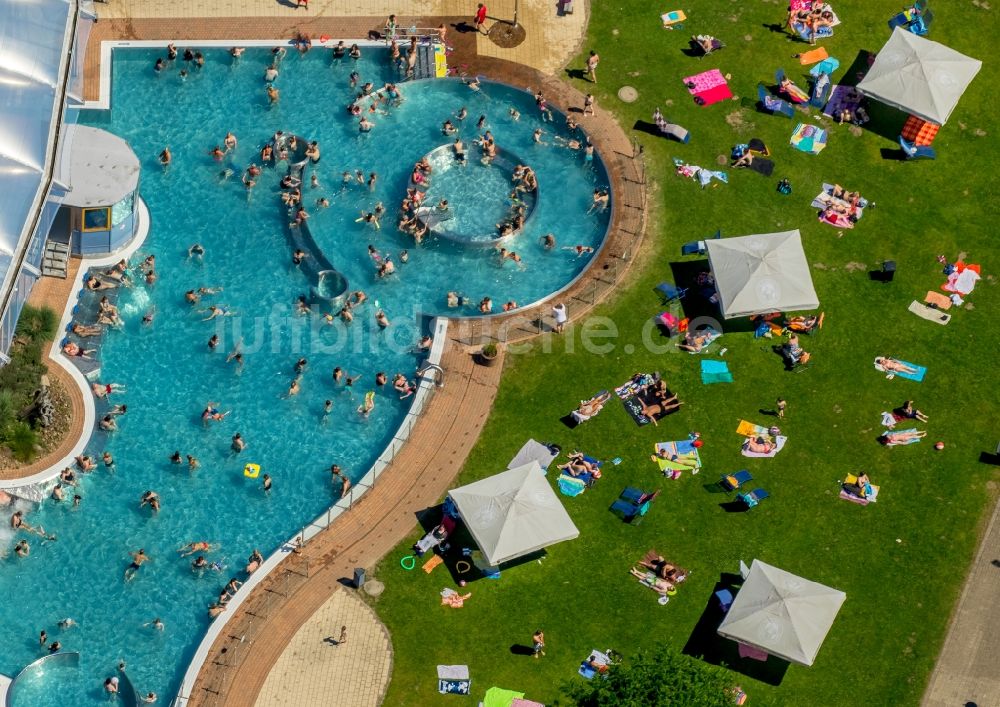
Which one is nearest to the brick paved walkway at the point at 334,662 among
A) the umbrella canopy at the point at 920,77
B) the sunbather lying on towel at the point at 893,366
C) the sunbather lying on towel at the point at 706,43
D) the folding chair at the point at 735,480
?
the folding chair at the point at 735,480

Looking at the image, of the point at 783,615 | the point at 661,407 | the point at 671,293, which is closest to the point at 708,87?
the point at 671,293

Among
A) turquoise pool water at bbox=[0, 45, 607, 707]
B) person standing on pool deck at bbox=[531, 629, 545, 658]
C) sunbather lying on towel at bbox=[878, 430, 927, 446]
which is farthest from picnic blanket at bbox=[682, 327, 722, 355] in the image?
person standing on pool deck at bbox=[531, 629, 545, 658]

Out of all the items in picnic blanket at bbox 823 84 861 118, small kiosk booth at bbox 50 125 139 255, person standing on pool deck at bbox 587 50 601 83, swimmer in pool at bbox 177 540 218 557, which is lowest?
swimmer in pool at bbox 177 540 218 557

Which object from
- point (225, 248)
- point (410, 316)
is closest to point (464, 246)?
point (410, 316)

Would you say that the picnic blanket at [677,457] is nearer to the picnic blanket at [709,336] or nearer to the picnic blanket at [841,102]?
the picnic blanket at [709,336]

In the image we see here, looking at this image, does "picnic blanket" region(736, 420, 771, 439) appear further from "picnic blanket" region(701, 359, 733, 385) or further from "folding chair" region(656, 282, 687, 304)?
"folding chair" region(656, 282, 687, 304)

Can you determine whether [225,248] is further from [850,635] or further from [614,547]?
[850,635]
